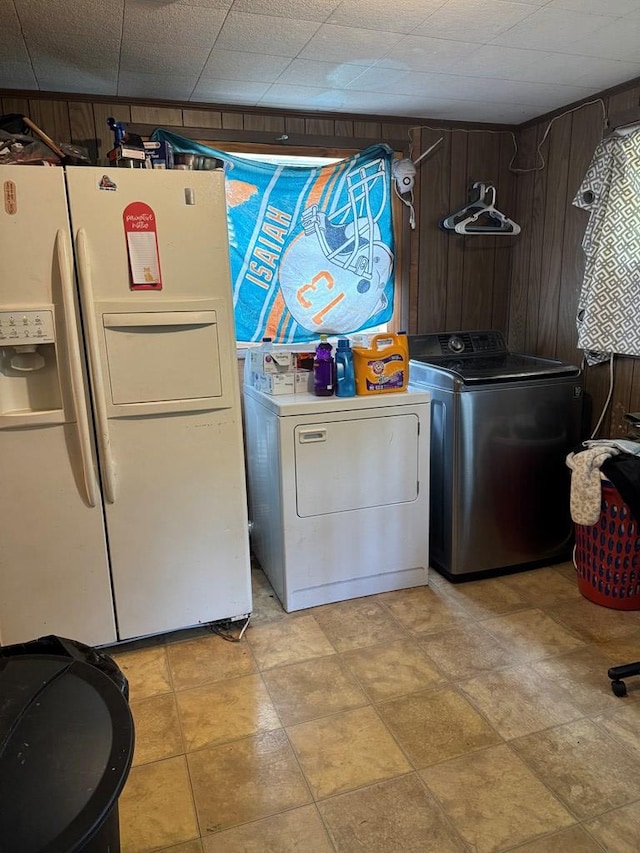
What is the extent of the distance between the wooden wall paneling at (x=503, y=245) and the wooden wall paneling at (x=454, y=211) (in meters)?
0.22

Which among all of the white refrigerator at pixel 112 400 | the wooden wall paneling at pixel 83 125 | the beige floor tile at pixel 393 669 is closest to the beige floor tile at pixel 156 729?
the white refrigerator at pixel 112 400

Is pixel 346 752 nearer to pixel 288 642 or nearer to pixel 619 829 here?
pixel 288 642

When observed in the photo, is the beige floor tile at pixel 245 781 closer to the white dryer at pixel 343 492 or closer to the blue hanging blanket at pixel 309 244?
the white dryer at pixel 343 492

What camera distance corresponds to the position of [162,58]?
2.22m

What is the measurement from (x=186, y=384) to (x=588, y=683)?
5.79 feet

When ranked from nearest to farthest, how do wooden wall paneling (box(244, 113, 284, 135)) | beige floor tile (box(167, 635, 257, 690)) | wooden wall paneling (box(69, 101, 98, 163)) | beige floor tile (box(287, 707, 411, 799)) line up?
beige floor tile (box(287, 707, 411, 799)) < beige floor tile (box(167, 635, 257, 690)) < wooden wall paneling (box(69, 101, 98, 163)) < wooden wall paneling (box(244, 113, 284, 135))

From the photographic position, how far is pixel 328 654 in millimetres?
2270

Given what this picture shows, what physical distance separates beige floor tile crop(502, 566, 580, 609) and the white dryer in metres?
0.45

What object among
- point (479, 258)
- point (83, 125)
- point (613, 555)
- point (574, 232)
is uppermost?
point (83, 125)

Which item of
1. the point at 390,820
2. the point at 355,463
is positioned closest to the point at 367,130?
the point at 355,463

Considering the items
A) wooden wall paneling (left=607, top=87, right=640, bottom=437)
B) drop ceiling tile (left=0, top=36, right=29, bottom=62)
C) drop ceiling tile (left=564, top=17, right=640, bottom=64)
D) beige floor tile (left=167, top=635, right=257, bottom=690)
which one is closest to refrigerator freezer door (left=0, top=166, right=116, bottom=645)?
beige floor tile (left=167, top=635, right=257, bottom=690)

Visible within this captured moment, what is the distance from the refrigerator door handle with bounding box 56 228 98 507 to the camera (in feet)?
6.24

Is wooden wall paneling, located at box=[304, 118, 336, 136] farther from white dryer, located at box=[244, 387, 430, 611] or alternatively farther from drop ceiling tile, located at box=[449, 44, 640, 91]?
white dryer, located at box=[244, 387, 430, 611]

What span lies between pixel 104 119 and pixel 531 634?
9.40ft
